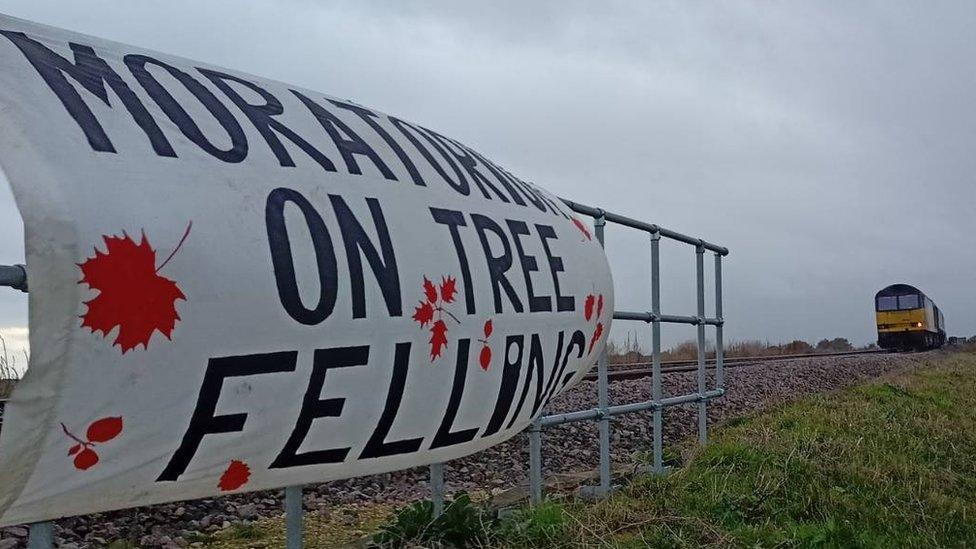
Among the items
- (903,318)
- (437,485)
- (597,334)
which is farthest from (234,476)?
(903,318)

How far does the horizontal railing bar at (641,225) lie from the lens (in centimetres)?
458

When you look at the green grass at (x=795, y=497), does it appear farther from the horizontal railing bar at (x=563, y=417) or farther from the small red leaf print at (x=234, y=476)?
the small red leaf print at (x=234, y=476)

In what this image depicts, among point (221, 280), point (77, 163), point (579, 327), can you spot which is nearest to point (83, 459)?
point (221, 280)

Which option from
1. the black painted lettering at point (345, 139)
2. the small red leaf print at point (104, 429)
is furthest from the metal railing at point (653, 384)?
the small red leaf print at point (104, 429)

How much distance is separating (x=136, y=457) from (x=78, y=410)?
20cm

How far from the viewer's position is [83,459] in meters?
1.86

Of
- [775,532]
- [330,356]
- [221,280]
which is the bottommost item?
[775,532]

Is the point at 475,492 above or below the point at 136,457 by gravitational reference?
below

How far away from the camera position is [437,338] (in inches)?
105

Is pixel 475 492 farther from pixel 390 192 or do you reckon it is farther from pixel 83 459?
pixel 83 459

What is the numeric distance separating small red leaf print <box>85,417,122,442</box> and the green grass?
6.34 feet

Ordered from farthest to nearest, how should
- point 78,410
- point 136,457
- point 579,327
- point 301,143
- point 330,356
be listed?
point 579,327 → point 301,143 → point 330,356 → point 136,457 → point 78,410

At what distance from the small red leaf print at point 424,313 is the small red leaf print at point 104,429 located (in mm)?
913

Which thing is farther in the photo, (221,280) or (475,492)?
(475,492)
